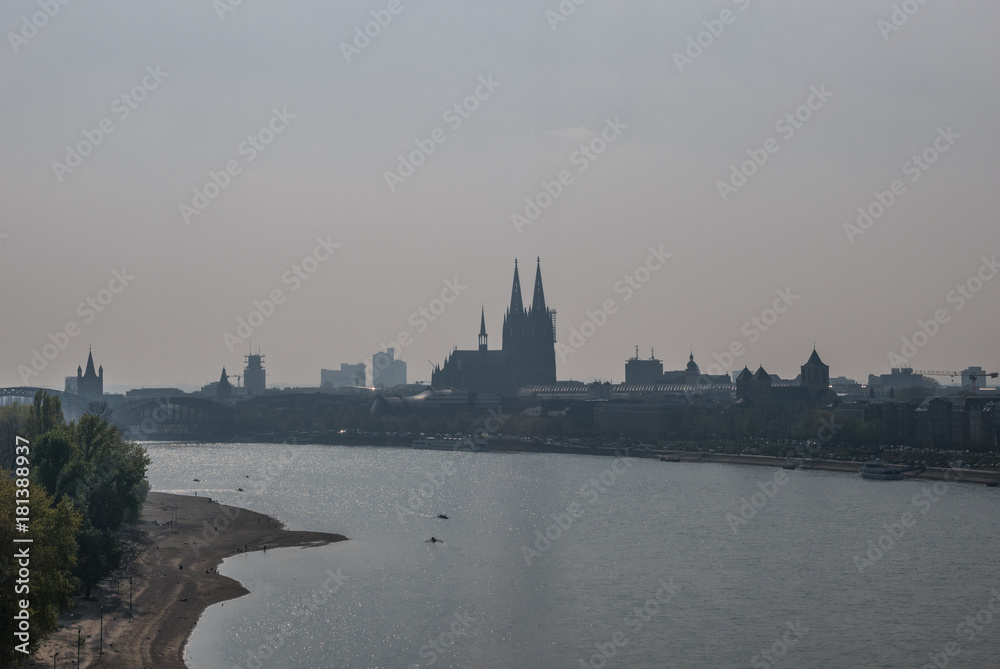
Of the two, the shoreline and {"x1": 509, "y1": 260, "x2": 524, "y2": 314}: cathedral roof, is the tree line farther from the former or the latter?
{"x1": 509, "y1": 260, "x2": 524, "y2": 314}: cathedral roof

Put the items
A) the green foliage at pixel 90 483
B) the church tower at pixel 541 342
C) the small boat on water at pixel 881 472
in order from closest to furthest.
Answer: the green foliage at pixel 90 483 < the small boat on water at pixel 881 472 < the church tower at pixel 541 342

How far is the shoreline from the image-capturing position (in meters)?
36.2

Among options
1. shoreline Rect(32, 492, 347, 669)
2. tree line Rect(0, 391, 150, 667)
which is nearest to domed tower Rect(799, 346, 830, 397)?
shoreline Rect(32, 492, 347, 669)

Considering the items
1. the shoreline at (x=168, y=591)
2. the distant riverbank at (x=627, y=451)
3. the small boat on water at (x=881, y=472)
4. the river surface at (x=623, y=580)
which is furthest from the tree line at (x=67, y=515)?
the distant riverbank at (x=627, y=451)

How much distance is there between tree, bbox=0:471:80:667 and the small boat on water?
243 feet

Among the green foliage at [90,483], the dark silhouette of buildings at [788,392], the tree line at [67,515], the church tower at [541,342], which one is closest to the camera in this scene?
the tree line at [67,515]

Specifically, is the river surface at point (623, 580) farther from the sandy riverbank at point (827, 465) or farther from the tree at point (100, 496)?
the tree at point (100, 496)

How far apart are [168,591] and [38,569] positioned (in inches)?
645

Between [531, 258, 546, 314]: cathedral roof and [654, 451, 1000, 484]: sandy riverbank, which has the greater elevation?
[531, 258, 546, 314]: cathedral roof

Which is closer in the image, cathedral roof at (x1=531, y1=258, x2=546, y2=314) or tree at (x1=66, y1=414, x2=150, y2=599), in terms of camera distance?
tree at (x1=66, y1=414, x2=150, y2=599)

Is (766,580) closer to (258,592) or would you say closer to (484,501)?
(258,592)

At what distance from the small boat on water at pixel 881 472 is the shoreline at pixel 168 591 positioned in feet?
164

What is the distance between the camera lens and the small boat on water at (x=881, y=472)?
9382 centimetres

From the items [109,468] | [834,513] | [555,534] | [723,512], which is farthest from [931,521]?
[109,468]
